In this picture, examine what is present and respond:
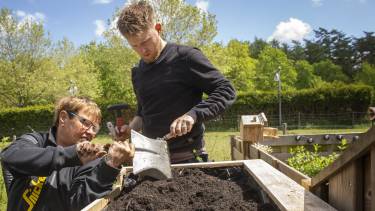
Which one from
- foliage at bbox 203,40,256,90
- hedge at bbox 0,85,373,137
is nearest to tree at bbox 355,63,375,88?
foliage at bbox 203,40,256,90

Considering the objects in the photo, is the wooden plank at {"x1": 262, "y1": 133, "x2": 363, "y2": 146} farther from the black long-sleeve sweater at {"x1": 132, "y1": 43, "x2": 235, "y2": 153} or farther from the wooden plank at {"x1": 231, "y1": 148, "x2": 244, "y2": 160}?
the black long-sleeve sweater at {"x1": 132, "y1": 43, "x2": 235, "y2": 153}

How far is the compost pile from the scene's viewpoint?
6.33 feet

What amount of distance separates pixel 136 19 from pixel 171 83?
511 mm

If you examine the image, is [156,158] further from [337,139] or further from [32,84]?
[32,84]

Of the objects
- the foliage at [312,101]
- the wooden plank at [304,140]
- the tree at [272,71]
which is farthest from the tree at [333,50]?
the wooden plank at [304,140]

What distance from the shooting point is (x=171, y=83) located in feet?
8.84

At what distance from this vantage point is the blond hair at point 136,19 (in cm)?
250

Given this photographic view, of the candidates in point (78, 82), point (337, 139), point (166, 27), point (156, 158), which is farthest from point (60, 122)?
point (78, 82)

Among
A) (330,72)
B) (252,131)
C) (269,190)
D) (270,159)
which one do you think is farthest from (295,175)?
(330,72)

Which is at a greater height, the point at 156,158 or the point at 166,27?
the point at 166,27

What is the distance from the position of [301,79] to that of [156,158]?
5580 cm

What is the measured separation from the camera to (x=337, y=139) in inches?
226

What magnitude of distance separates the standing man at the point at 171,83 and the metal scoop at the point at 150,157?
303mm

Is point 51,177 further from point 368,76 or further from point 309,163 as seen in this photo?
point 368,76
